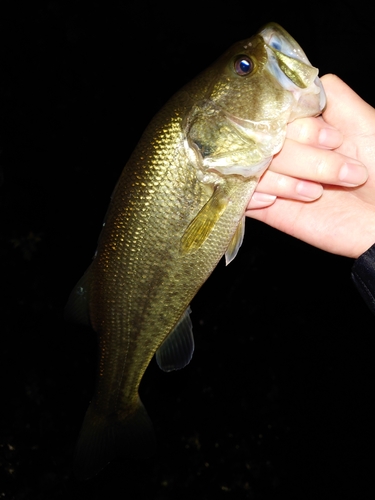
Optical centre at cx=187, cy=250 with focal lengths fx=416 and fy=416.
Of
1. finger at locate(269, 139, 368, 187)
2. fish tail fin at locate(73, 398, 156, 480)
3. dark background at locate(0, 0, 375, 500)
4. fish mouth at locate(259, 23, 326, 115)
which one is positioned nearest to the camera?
fish mouth at locate(259, 23, 326, 115)

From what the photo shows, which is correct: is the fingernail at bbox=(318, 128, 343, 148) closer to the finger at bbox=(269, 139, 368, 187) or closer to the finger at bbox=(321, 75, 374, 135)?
the finger at bbox=(269, 139, 368, 187)

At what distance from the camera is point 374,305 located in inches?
63.9

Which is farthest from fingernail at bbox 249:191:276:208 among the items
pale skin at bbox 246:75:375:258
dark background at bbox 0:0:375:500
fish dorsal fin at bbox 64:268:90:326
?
dark background at bbox 0:0:375:500

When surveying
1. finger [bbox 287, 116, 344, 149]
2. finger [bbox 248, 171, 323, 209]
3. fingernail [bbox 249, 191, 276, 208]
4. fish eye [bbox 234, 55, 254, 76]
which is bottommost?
fingernail [bbox 249, 191, 276, 208]

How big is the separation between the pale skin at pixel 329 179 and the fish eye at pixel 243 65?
0.87 ft

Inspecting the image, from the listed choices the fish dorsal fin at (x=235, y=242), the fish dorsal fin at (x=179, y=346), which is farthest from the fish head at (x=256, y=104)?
the fish dorsal fin at (x=179, y=346)

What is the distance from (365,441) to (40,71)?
4947 mm

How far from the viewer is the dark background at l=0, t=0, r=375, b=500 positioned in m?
4.16

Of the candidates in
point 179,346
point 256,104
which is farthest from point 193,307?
point 256,104

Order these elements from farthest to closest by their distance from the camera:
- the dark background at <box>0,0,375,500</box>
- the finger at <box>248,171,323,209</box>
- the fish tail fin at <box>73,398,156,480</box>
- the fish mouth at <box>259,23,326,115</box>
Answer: the dark background at <box>0,0,375,500</box>
the fish tail fin at <box>73,398,156,480</box>
the finger at <box>248,171,323,209</box>
the fish mouth at <box>259,23,326,115</box>

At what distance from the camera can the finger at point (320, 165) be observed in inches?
62.9

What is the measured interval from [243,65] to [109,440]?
5.65 feet

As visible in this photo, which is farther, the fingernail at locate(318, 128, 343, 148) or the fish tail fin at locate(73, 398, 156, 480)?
the fish tail fin at locate(73, 398, 156, 480)

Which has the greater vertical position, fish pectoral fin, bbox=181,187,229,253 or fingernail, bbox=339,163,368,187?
fingernail, bbox=339,163,368,187
